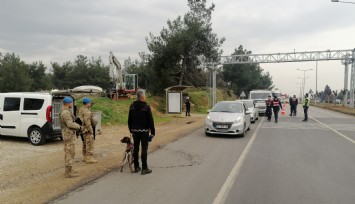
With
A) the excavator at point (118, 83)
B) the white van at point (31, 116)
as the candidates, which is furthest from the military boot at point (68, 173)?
the excavator at point (118, 83)

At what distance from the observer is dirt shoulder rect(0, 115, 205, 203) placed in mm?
6556

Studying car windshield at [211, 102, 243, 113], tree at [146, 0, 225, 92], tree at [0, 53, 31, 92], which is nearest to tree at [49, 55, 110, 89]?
tree at [0, 53, 31, 92]

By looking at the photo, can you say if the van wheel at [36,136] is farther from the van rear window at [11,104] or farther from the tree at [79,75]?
the tree at [79,75]

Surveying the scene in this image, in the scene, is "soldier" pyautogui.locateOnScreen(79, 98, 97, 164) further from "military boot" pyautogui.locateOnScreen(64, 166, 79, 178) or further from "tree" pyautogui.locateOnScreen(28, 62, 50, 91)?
"tree" pyautogui.locateOnScreen(28, 62, 50, 91)

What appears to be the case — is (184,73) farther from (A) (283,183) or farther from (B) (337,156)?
(A) (283,183)

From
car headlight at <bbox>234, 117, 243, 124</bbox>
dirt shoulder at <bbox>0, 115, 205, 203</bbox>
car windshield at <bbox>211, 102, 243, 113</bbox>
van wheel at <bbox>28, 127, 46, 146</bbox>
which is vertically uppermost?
car windshield at <bbox>211, 102, 243, 113</bbox>

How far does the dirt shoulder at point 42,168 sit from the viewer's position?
21.5 ft

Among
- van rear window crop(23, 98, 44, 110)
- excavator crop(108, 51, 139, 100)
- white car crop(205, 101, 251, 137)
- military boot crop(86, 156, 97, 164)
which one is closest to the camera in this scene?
military boot crop(86, 156, 97, 164)

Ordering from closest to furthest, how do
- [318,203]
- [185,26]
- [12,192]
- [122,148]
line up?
[318,203], [12,192], [122,148], [185,26]

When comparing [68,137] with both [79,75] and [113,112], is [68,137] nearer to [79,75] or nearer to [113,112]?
[113,112]

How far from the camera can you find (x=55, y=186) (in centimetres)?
696

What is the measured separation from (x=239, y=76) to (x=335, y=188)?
3058 inches

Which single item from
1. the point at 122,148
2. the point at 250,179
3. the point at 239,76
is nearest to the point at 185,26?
the point at 122,148

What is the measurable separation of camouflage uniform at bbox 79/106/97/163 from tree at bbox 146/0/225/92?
2587cm
